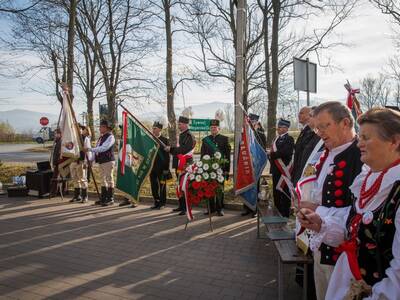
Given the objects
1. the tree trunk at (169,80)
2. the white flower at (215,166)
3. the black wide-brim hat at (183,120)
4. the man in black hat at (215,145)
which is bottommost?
the white flower at (215,166)

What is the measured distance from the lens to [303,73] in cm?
685

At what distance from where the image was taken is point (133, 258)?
18.0 ft

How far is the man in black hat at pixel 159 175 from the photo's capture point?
347 inches

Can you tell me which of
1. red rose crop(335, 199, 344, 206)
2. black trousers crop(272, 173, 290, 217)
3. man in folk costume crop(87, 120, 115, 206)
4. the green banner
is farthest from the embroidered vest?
the green banner

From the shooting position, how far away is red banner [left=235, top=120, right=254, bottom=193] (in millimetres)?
7340

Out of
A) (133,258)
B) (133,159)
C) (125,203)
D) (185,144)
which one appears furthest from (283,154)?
(125,203)

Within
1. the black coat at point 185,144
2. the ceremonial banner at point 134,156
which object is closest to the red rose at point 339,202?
the black coat at point 185,144

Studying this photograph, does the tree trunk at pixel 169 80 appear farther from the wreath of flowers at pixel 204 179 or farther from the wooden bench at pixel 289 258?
the wooden bench at pixel 289 258

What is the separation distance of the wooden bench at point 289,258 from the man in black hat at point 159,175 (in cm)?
512

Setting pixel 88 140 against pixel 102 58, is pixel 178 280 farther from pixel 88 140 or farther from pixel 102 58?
pixel 102 58

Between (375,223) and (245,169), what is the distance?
5.52m

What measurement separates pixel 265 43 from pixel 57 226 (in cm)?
1467

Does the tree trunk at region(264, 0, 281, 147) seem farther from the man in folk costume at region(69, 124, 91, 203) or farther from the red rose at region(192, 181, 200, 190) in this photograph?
the red rose at region(192, 181, 200, 190)

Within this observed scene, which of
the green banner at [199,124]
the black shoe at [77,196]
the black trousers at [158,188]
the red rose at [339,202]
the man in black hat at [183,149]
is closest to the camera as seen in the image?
the red rose at [339,202]
